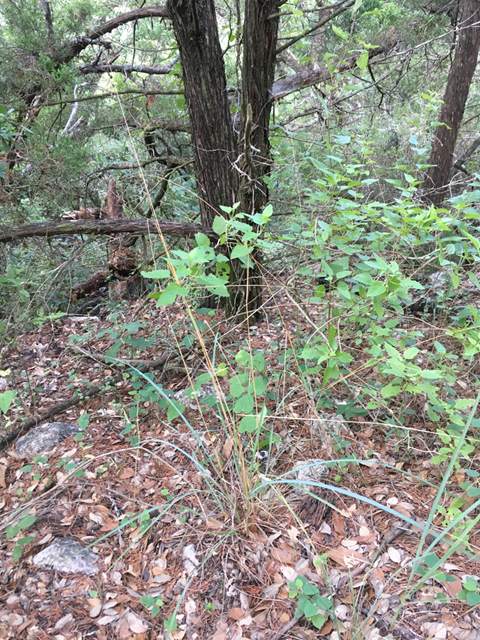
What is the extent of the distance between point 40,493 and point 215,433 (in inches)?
37.2

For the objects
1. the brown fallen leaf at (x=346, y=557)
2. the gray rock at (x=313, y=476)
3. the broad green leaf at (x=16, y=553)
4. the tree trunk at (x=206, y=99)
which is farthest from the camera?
the tree trunk at (x=206, y=99)

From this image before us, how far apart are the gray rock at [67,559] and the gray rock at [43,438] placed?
26.3 inches

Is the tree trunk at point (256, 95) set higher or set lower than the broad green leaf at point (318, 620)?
higher

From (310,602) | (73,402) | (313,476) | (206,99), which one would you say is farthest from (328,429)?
(206,99)

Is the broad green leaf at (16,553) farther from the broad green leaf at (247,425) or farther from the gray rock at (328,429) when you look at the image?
the gray rock at (328,429)

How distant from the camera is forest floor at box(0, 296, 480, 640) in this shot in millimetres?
1292

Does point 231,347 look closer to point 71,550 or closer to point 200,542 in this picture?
point 200,542

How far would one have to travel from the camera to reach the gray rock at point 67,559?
151cm

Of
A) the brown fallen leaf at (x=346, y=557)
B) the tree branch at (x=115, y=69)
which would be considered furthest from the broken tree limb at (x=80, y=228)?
the tree branch at (x=115, y=69)

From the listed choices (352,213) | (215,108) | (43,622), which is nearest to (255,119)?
(215,108)

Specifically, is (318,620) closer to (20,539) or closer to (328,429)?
(328,429)

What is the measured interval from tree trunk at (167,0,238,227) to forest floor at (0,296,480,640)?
1.52 meters

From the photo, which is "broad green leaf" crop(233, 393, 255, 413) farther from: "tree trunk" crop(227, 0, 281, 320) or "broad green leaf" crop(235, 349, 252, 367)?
"tree trunk" crop(227, 0, 281, 320)

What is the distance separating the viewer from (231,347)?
2.55 meters
